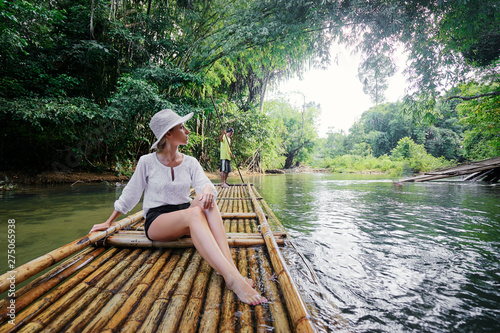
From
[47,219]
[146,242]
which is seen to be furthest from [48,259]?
[47,219]

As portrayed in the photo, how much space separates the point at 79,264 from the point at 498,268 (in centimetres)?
302

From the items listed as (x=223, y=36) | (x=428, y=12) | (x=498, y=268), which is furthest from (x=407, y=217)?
(x=223, y=36)

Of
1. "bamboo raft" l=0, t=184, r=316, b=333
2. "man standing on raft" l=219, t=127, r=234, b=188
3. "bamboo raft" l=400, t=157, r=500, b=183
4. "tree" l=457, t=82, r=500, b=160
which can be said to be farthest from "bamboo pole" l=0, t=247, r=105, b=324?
"tree" l=457, t=82, r=500, b=160

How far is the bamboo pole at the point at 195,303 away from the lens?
2.92ft

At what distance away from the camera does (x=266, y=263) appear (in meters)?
1.45

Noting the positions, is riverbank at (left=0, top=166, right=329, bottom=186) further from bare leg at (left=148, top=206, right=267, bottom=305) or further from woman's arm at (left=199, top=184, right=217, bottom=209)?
woman's arm at (left=199, top=184, right=217, bottom=209)

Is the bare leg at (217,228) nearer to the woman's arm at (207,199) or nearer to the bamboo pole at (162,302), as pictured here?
the woman's arm at (207,199)

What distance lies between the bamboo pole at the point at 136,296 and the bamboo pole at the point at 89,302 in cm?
11

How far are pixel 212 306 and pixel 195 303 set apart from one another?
8 centimetres

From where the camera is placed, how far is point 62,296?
1.07m

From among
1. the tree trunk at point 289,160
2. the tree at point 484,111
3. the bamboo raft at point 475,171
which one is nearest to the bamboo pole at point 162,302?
the bamboo raft at point 475,171

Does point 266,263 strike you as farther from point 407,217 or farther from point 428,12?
point 428,12

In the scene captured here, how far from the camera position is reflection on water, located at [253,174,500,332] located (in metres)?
1.19

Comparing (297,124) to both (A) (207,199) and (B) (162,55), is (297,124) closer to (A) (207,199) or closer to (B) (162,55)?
(B) (162,55)
